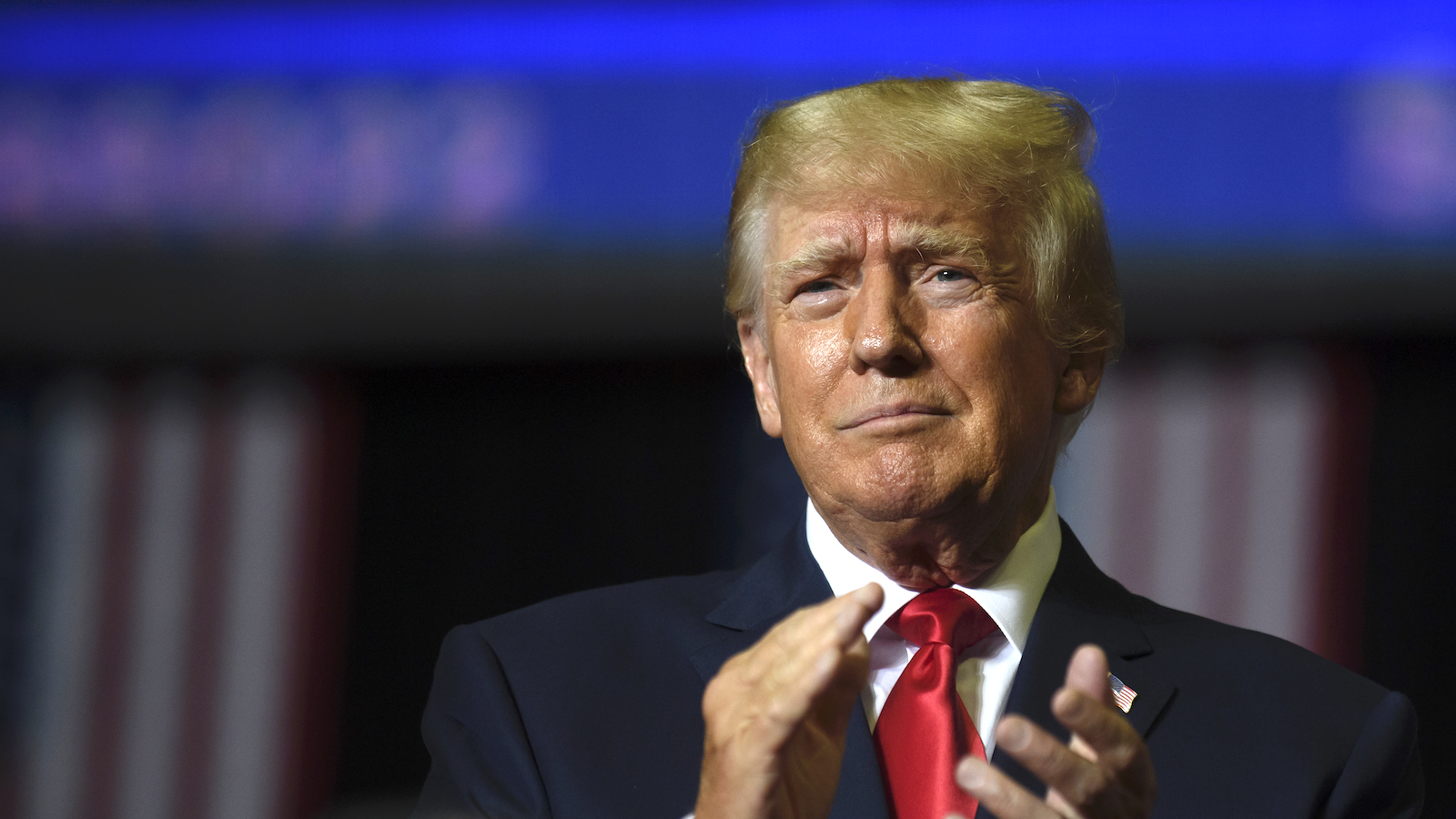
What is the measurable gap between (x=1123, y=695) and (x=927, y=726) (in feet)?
0.64

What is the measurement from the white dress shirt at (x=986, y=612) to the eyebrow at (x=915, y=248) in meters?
0.23

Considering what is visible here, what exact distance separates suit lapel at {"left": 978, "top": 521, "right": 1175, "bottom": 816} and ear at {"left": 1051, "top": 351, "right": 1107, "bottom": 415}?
0.44 feet

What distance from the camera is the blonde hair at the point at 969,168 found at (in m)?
1.22

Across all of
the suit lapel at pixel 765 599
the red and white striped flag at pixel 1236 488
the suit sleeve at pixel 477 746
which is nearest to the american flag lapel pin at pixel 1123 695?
the suit lapel at pixel 765 599

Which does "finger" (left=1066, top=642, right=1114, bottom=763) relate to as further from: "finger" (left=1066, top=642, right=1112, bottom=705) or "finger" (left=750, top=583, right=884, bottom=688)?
"finger" (left=750, top=583, right=884, bottom=688)

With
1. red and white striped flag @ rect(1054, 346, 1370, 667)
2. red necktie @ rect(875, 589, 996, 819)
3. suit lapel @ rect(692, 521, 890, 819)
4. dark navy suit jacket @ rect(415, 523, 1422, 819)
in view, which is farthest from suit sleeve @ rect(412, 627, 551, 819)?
red and white striped flag @ rect(1054, 346, 1370, 667)

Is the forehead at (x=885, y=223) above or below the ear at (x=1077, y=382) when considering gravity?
above

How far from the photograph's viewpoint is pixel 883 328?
115cm

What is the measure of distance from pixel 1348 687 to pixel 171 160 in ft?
12.3

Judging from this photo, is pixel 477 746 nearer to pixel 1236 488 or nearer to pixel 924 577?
pixel 924 577

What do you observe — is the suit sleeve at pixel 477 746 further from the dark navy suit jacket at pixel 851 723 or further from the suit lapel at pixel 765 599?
the suit lapel at pixel 765 599

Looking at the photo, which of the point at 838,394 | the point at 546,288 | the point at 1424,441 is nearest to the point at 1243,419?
the point at 1424,441

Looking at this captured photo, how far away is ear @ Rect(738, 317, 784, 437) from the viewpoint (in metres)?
1.32

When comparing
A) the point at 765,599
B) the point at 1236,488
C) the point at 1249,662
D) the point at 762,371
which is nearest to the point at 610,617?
the point at 765,599
